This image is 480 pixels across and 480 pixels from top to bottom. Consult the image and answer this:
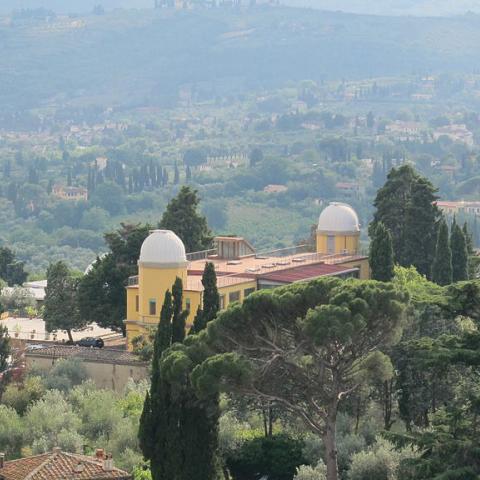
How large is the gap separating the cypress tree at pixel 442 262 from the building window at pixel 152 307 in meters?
9.13

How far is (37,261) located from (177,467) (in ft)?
479

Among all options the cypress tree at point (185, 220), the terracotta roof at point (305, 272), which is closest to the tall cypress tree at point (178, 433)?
the terracotta roof at point (305, 272)

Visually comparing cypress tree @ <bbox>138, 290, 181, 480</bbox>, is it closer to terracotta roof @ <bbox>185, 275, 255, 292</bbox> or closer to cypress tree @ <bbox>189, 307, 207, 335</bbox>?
cypress tree @ <bbox>189, 307, 207, 335</bbox>

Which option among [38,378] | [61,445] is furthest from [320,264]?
[61,445]

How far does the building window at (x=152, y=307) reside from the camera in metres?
54.2

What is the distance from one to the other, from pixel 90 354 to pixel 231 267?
8.27 meters

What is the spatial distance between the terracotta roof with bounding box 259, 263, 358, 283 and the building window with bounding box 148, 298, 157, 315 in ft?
12.0

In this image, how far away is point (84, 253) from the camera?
19500 cm

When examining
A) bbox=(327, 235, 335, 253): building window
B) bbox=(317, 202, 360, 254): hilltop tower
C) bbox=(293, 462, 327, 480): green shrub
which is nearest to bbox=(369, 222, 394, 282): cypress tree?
bbox=(317, 202, 360, 254): hilltop tower

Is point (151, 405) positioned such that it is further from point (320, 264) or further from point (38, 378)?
point (320, 264)

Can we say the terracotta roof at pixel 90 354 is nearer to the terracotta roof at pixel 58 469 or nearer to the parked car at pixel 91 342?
the parked car at pixel 91 342

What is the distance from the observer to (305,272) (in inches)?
2248

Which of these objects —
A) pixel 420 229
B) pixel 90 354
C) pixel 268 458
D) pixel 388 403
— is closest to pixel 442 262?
pixel 420 229

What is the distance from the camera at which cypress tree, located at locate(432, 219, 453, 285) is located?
57.0 meters
